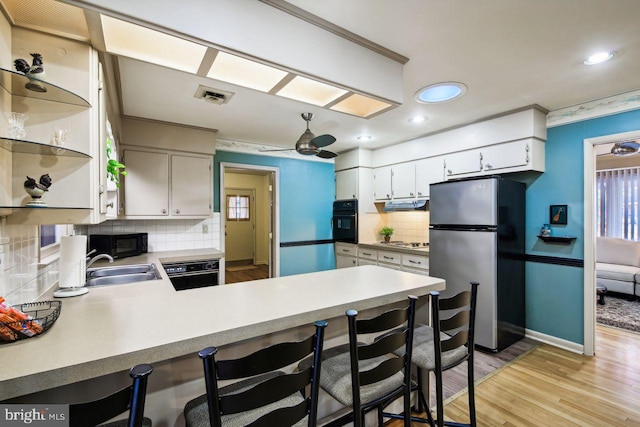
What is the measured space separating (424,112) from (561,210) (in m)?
1.70

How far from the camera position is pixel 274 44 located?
1.46 metres

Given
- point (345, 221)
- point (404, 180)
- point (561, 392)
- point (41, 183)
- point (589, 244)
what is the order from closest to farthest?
1. point (41, 183)
2. point (561, 392)
3. point (589, 244)
4. point (404, 180)
5. point (345, 221)

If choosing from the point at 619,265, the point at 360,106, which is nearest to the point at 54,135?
the point at 360,106

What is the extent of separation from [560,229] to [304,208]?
10.6 feet

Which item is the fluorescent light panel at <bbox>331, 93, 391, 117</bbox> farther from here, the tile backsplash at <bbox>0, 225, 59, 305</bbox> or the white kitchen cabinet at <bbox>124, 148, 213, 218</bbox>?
the white kitchen cabinet at <bbox>124, 148, 213, 218</bbox>

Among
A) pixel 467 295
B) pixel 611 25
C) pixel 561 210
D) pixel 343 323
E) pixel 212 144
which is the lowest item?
pixel 343 323

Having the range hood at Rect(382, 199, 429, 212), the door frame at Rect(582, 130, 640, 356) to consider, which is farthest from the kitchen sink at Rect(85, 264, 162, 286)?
the door frame at Rect(582, 130, 640, 356)

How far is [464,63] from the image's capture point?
205 centimetres

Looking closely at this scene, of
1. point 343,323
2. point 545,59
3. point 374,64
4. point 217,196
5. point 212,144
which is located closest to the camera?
point 343,323

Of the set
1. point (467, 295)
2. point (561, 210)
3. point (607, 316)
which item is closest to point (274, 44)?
point (467, 295)

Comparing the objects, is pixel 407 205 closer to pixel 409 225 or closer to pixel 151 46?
pixel 409 225

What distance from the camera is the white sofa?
13.7 ft

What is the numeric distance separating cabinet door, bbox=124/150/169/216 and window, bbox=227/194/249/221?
12.9 feet

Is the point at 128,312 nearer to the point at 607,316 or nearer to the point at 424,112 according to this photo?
the point at 424,112
